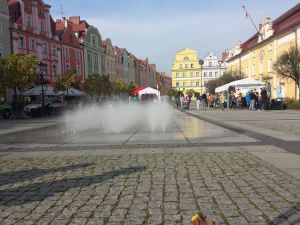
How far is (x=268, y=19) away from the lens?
46.2 m

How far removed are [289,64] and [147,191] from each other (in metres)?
28.4

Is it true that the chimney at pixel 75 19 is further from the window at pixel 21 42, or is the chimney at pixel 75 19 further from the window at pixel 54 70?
the window at pixel 21 42

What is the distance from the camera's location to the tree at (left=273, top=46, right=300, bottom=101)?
29.7 metres

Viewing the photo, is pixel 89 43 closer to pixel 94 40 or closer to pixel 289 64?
pixel 94 40

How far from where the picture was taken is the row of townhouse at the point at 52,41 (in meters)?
39.8

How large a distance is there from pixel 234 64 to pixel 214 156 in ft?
202

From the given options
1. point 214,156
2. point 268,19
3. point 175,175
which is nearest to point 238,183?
point 175,175

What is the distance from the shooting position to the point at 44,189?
5195mm

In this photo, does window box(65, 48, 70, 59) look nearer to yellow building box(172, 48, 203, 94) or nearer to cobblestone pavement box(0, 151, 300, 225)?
cobblestone pavement box(0, 151, 300, 225)

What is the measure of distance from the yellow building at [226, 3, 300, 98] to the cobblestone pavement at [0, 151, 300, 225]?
29.6 m

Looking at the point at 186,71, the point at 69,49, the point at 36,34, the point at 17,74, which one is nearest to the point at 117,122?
the point at 17,74

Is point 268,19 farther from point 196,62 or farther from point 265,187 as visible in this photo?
point 196,62

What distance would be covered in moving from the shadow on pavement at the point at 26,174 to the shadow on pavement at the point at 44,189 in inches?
22.5

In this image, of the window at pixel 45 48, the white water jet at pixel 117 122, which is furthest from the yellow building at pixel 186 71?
the white water jet at pixel 117 122
